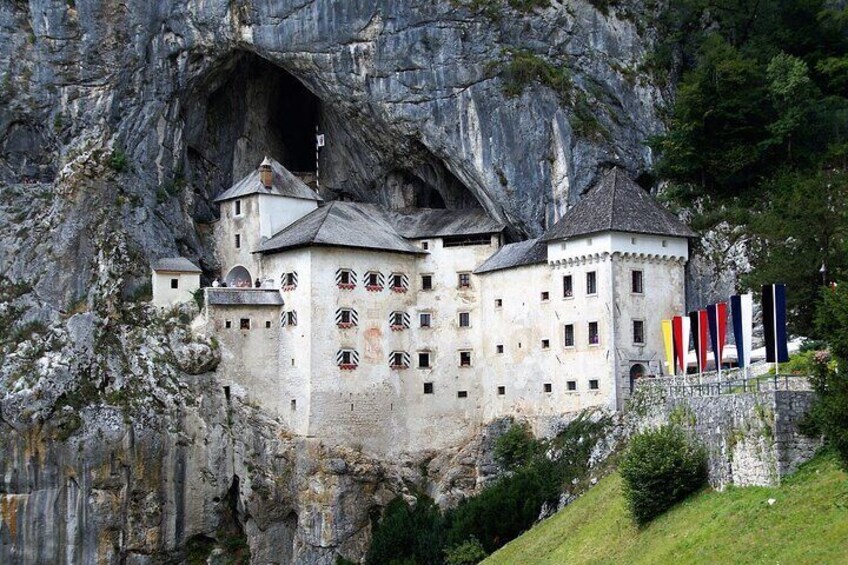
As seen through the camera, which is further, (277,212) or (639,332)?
(277,212)

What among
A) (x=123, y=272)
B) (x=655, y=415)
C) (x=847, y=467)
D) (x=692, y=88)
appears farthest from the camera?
(x=123, y=272)

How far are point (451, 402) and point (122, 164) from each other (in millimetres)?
24344

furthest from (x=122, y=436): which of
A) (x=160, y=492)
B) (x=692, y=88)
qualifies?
(x=692, y=88)

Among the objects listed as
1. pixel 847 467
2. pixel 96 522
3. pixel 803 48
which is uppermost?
pixel 803 48

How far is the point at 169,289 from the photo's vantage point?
7850cm

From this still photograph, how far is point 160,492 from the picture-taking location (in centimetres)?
7581

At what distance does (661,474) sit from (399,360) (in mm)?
32538

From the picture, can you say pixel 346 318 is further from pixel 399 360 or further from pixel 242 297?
pixel 242 297

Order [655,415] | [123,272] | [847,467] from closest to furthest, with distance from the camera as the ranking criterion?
[847,467], [655,415], [123,272]

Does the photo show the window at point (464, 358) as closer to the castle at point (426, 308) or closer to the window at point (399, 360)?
the castle at point (426, 308)

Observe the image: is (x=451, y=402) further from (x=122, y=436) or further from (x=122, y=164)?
(x=122, y=164)

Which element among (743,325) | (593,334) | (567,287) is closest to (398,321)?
(567,287)

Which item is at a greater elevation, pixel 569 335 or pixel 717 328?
pixel 569 335

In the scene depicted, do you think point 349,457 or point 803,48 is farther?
point 803,48
